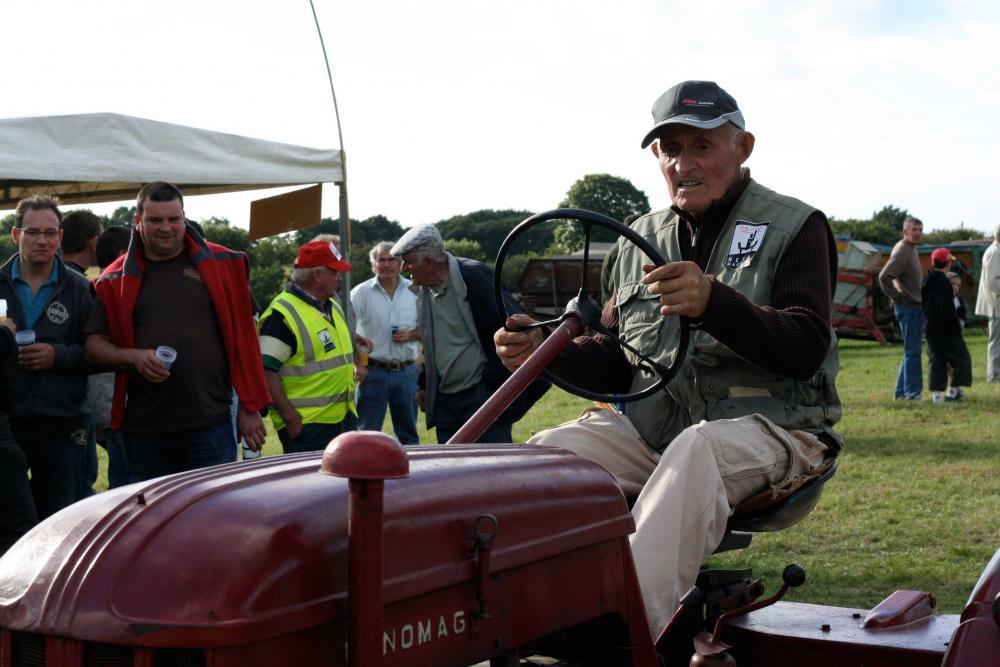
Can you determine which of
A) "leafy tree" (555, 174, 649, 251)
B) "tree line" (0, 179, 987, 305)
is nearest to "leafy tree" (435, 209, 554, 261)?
"tree line" (0, 179, 987, 305)

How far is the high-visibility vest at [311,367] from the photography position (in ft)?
20.5

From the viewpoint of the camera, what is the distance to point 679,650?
285 cm

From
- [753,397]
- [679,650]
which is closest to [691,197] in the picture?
[753,397]

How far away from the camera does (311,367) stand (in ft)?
20.6

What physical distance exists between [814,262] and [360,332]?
574cm

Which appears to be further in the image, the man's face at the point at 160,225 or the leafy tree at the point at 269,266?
the leafy tree at the point at 269,266

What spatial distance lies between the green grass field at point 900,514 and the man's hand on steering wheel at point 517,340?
2.77 metres

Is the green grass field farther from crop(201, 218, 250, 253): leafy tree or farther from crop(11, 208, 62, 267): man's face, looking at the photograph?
crop(201, 218, 250, 253): leafy tree

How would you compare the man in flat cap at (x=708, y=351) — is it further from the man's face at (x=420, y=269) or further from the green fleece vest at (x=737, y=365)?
the man's face at (x=420, y=269)

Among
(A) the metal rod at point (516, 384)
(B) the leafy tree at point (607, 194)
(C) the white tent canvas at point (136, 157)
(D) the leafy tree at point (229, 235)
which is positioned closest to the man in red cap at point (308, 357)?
(C) the white tent canvas at point (136, 157)

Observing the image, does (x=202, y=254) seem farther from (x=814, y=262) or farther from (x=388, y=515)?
(x=388, y=515)

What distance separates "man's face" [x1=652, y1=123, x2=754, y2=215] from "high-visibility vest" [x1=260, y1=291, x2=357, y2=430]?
334cm

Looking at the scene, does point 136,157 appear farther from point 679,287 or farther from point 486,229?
point 486,229

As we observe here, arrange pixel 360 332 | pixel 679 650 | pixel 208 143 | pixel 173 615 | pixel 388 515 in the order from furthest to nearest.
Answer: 1. pixel 360 332
2. pixel 208 143
3. pixel 679 650
4. pixel 388 515
5. pixel 173 615
